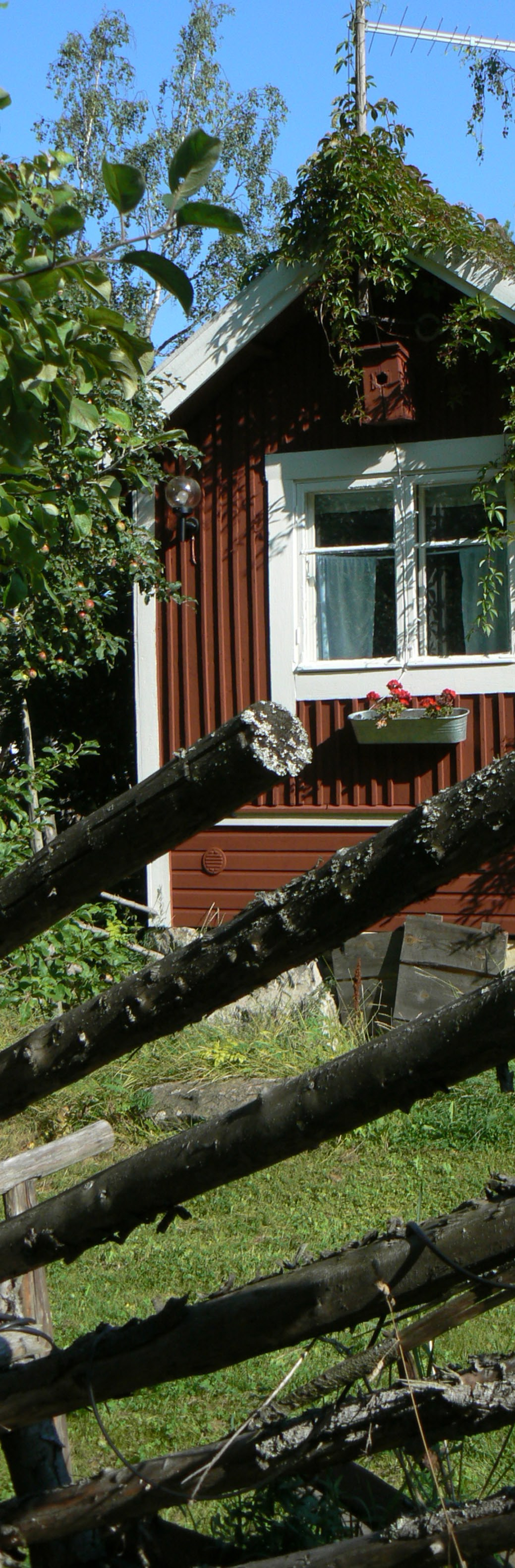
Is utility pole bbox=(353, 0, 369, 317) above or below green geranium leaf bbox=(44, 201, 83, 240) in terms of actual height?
above

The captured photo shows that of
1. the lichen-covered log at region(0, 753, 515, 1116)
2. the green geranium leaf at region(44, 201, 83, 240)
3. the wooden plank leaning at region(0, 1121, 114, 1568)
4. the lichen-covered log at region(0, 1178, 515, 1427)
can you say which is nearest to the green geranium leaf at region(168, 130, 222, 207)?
the green geranium leaf at region(44, 201, 83, 240)

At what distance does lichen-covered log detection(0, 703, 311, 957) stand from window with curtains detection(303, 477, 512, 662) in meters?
7.07

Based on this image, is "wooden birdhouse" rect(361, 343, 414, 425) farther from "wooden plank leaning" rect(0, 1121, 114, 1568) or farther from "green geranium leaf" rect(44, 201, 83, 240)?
"green geranium leaf" rect(44, 201, 83, 240)

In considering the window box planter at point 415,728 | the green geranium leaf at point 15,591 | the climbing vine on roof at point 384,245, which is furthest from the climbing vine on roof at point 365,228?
the green geranium leaf at point 15,591

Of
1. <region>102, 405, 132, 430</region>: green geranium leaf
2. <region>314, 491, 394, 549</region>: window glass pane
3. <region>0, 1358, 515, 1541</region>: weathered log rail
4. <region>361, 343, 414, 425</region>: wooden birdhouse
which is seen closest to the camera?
<region>0, 1358, 515, 1541</region>: weathered log rail

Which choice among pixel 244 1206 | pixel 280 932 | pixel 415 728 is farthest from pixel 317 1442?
pixel 415 728

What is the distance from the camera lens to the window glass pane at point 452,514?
8.31m

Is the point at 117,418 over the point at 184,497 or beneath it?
beneath

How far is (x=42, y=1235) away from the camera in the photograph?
1.78 meters

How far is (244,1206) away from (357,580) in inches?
187

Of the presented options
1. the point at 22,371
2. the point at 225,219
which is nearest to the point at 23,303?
the point at 22,371

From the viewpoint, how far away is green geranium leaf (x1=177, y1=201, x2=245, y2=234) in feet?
5.72

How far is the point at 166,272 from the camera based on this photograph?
5.99 ft

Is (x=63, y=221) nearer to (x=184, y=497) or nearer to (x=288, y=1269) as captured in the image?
(x=288, y=1269)
